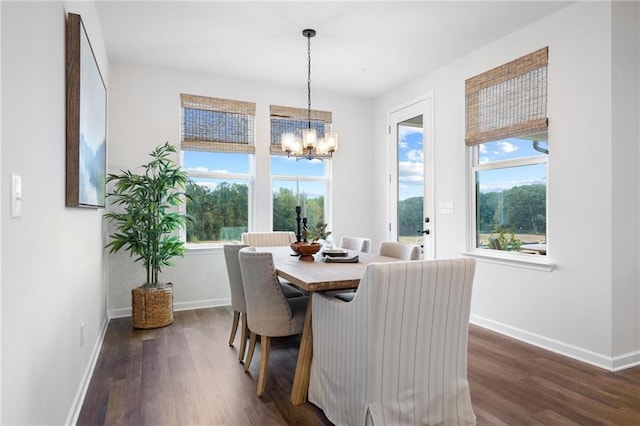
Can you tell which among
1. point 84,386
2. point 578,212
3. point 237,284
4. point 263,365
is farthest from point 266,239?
point 578,212

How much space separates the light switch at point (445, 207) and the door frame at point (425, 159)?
12 centimetres

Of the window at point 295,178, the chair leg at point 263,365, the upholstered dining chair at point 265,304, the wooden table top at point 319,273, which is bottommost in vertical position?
the chair leg at point 263,365

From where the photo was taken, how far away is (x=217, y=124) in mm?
4559

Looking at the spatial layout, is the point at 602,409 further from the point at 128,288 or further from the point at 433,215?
the point at 128,288

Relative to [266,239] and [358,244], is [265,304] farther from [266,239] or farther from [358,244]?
[266,239]

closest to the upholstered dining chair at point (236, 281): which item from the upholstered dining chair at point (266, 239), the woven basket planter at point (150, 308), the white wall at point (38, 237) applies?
the white wall at point (38, 237)

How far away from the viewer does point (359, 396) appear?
1812 millimetres

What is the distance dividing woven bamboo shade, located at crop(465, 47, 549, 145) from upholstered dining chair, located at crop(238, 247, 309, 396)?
8.30 ft

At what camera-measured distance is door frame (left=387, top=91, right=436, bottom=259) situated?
4.38 meters

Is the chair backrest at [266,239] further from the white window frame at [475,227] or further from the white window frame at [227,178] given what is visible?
the white window frame at [475,227]

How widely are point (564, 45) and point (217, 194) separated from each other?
12.3ft

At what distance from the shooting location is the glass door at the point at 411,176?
4.46 m

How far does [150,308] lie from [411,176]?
3.29m

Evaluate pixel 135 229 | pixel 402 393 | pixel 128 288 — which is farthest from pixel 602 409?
pixel 128 288
